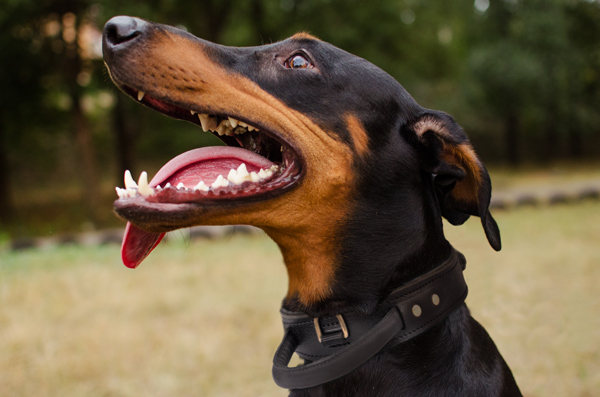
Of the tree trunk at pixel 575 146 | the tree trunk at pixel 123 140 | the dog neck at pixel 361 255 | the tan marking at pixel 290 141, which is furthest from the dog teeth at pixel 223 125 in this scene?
the tree trunk at pixel 575 146

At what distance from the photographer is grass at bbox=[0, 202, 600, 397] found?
3.83m

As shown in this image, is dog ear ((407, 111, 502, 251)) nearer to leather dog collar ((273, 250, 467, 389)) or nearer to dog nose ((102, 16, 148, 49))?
leather dog collar ((273, 250, 467, 389))

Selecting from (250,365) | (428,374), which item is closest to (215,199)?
(428,374)

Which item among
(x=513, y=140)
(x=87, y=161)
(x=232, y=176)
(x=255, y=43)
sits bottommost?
(x=513, y=140)

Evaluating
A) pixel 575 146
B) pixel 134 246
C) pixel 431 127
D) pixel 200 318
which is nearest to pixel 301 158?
pixel 431 127

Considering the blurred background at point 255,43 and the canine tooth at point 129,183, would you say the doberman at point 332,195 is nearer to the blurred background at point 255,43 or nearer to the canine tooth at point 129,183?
the canine tooth at point 129,183

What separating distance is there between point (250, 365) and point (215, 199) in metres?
2.49

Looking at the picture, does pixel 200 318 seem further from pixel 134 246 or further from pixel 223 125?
pixel 223 125

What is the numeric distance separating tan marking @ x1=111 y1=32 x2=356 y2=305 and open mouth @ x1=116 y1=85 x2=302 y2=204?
0.05 meters

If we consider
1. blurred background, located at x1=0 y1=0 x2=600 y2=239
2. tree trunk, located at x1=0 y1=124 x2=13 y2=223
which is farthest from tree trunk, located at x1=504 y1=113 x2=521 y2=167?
tree trunk, located at x1=0 y1=124 x2=13 y2=223

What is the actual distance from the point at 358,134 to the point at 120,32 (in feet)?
3.38

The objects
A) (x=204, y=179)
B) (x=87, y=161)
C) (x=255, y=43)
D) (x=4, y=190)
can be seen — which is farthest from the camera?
(x=255, y=43)

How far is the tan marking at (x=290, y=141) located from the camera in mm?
1985

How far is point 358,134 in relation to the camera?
2.16 m
